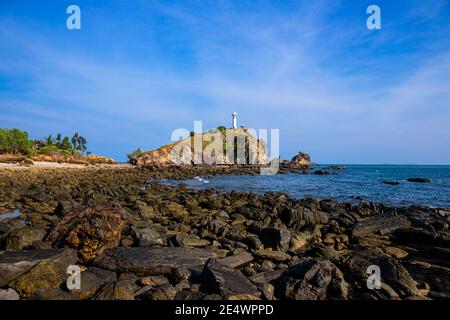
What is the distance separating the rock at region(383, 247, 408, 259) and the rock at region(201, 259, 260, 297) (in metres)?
5.76

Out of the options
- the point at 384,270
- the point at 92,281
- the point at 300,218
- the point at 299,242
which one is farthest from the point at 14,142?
the point at 384,270

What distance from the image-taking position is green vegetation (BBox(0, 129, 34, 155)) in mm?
65625

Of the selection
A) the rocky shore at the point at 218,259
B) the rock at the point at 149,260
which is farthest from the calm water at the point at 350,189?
the rock at the point at 149,260

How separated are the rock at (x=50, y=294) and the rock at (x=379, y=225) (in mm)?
9342

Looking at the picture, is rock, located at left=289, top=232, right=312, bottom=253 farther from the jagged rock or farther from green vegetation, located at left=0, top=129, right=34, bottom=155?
green vegetation, located at left=0, top=129, right=34, bottom=155

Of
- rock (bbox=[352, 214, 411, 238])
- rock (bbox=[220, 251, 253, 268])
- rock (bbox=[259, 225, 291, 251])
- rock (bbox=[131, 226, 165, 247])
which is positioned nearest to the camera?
rock (bbox=[220, 251, 253, 268])

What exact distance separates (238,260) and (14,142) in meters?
81.3

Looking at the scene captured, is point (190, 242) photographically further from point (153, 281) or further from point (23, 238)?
point (23, 238)

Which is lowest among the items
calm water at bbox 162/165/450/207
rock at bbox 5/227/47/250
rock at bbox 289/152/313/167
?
calm water at bbox 162/165/450/207

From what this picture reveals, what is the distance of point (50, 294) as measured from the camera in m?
4.40

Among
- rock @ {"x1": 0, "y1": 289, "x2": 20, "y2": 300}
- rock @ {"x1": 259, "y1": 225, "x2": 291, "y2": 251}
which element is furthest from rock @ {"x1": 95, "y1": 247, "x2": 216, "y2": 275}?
rock @ {"x1": 259, "y1": 225, "x2": 291, "y2": 251}

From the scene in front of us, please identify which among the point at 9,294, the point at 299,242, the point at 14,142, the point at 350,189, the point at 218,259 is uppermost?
the point at 14,142

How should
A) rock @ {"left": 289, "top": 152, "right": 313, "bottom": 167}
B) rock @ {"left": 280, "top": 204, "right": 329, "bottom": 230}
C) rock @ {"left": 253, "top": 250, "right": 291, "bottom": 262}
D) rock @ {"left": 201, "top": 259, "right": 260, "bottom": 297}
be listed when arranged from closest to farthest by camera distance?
1. rock @ {"left": 201, "top": 259, "right": 260, "bottom": 297}
2. rock @ {"left": 253, "top": 250, "right": 291, "bottom": 262}
3. rock @ {"left": 280, "top": 204, "right": 329, "bottom": 230}
4. rock @ {"left": 289, "top": 152, "right": 313, "bottom": 167}
